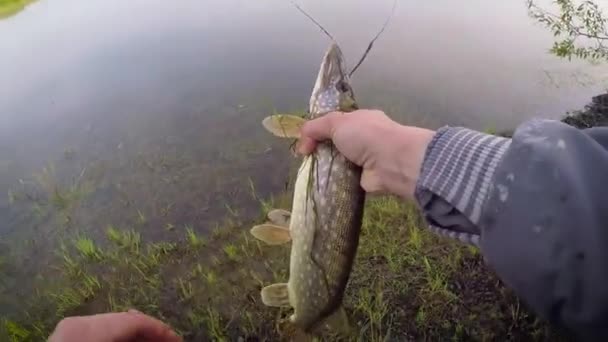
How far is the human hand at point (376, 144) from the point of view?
179 centimetres

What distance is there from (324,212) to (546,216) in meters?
1.02

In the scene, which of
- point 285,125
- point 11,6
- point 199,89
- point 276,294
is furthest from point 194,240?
point 11,6

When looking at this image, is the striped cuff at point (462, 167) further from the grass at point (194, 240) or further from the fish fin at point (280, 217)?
the grass at point (194, 240)

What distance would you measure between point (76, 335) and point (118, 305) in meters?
2.06

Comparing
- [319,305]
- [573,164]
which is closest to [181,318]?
[319,305]

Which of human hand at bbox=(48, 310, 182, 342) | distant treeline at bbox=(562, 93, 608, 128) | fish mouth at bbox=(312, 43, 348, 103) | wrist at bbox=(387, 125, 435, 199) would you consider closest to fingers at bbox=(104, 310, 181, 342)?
human hand at bbox=(48, 310, 182, 342)

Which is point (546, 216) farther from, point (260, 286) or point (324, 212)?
point (260, 286)

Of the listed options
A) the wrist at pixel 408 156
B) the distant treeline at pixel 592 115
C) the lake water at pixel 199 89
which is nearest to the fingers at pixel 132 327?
the wrist at pixel 408 156

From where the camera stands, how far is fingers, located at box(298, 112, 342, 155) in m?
1.95

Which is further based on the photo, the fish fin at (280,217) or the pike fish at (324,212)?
the fish fin at (280,217)

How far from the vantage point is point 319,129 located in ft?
Result: 6.44

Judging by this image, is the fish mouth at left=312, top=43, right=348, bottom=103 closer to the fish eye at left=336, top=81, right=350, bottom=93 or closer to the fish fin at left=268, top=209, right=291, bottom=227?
the fish eye at left=336, top=81, right=350, bottom=93

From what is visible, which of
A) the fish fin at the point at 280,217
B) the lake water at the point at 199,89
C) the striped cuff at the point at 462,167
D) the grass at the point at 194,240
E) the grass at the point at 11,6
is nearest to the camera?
the striped cuff at the point at 462,167

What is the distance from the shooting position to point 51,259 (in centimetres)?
414
